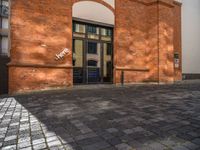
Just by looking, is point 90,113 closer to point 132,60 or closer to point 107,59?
point 107,59

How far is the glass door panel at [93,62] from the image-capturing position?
35.9ft

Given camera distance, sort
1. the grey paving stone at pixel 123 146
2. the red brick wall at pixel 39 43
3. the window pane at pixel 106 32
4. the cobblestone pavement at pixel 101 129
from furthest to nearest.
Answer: the window pane at pixel 106 32
the red brick wall at pixel 39 43
the cobblestone pavement at pixel 101 129
the grey paving stone at pixel 123 146

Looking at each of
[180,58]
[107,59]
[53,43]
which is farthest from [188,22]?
[53,43]

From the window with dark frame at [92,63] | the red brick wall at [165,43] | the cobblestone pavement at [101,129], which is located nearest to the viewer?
the cobblestone pavement at [101,129]

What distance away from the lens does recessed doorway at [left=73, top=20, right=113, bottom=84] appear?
1047 centimetres

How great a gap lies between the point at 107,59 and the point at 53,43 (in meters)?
3.81

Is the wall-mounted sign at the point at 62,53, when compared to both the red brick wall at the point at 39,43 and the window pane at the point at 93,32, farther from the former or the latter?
the window pane at the point at 93,32

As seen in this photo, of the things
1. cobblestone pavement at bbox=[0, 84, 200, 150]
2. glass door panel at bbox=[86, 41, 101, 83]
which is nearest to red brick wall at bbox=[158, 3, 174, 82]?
glass door panel at bbox=[86, 41, 101, 83]

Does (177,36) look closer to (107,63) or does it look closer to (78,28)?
(107,63)

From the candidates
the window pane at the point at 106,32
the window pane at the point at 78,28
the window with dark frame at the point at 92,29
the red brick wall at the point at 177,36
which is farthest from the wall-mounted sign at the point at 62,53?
the red brick wall at the point at 177,36

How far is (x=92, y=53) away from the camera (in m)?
11.1

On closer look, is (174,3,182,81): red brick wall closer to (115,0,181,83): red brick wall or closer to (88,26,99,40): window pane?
(115,0,181,83): red brick wall

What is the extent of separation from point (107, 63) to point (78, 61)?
6.65 ft

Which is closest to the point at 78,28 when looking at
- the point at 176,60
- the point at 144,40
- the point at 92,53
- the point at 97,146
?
the point at 92,53
